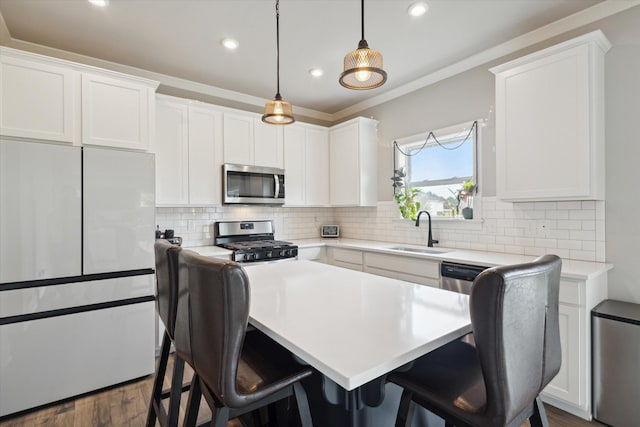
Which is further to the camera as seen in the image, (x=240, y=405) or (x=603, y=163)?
(x=603, y=163)

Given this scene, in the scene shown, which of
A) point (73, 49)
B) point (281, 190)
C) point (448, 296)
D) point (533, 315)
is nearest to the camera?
point (533, 315)

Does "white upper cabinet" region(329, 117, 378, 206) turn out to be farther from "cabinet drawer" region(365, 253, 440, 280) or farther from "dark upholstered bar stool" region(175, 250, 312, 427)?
"dark upholstered bar stool" region(175, 250, 312, 427)

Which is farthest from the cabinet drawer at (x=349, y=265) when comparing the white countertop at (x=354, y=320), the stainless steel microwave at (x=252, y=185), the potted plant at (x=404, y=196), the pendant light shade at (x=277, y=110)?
the pendant light shade at (x=277, y=110)

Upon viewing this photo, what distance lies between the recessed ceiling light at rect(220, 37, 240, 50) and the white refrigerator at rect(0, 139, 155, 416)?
46.5 inches

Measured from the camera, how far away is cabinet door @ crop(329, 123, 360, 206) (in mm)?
4059

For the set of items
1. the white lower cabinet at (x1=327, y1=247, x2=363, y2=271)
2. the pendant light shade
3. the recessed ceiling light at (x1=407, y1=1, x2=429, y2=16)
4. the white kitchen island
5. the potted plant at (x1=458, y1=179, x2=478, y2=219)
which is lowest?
the white lower cabinet at (x1=327, y1=247, x2=363, y2=271)

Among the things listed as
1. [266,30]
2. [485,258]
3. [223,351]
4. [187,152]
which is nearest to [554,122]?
[485,258]

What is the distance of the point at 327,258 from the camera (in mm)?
4051

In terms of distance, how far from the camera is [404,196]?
12.3ft

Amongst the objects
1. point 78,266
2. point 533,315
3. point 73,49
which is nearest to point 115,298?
point 78,266

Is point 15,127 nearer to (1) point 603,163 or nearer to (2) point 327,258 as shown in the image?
(2) point 327,258

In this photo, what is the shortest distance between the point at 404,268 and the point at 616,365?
1.54m

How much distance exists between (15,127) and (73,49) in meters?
1.12

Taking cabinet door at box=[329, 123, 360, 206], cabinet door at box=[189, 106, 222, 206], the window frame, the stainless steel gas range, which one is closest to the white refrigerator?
cabinet door at box=[189, 106, 222, 206]
